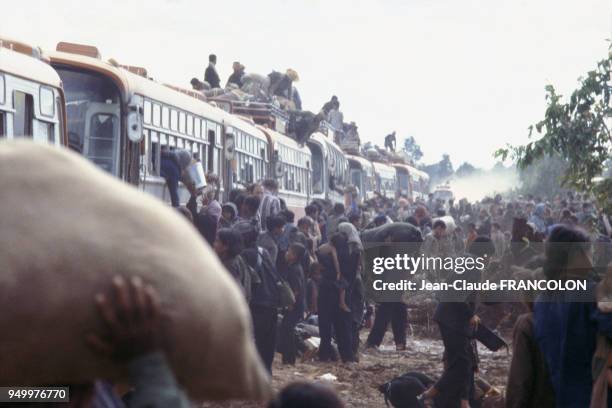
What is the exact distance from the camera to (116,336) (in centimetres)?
212

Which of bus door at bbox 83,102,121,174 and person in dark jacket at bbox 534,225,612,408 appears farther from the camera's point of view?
bus door at bbox 83,102,121,174

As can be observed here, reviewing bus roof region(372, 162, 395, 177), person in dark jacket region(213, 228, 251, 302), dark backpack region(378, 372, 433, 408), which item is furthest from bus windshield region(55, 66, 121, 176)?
bus roof region(372, 162, 395, 177)

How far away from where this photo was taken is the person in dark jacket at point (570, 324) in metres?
5.46

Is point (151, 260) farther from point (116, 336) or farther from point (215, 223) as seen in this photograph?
point (215, 223)

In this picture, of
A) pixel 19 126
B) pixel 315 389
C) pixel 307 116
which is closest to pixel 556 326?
pixel 315 389

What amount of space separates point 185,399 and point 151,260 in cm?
27

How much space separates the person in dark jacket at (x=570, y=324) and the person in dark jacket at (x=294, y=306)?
Answer: 727cm

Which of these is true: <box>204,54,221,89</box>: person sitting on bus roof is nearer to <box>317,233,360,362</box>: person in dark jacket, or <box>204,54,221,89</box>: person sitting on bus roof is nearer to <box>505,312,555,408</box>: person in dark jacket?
<box>317,233,360,362</box>: person in dark jacket

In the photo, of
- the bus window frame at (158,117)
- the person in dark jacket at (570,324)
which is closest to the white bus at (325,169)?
the bus window frame at (158,117)

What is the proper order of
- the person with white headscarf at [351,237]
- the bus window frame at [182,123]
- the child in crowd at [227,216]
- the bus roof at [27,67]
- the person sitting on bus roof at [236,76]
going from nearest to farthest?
1. the bus roof at [27,67]
2. the child in crowd at [227,216]
3. the person with white headscarf at [351,237]
4. the bus window frame at [182,123]
5. the person sitting on bus roof at [236,76]

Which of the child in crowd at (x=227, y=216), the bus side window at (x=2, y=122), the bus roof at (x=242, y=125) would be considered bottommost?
the child in crowd at (x=227, y=216)

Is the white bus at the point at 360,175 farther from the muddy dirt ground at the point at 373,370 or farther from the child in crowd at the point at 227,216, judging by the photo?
the child in crowd at the point at 227,216

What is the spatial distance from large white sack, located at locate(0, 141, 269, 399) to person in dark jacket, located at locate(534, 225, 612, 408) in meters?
3.43

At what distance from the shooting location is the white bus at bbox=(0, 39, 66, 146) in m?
9.54
